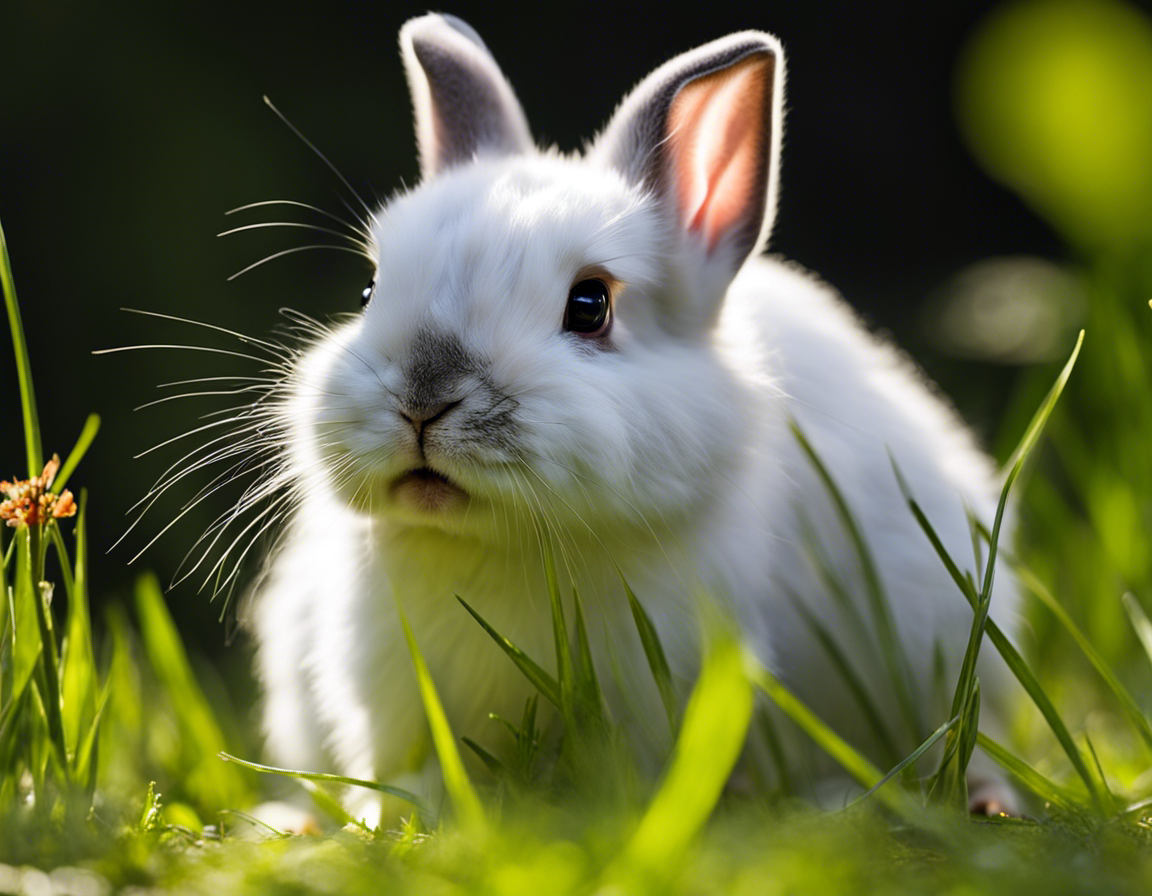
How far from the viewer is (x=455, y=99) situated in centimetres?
261

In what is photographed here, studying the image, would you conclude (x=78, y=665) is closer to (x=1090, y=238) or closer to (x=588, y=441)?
(x=588, y=441)

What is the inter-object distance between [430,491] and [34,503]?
595 millimetres

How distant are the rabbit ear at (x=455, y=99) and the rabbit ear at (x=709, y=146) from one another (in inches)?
12.2

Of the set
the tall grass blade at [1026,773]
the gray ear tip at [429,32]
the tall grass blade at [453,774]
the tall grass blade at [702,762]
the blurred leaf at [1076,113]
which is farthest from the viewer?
the blurred leaf at [1076,113]

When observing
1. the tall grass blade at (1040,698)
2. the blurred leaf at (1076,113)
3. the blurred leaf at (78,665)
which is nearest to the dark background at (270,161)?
the blurred leaf at (1076,113)

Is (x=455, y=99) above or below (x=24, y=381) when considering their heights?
above

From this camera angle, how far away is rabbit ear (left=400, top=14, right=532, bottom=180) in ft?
8.45

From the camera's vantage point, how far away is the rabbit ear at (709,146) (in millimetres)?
2324

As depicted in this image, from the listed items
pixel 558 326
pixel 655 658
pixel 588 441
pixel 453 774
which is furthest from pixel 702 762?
pixel 558 326

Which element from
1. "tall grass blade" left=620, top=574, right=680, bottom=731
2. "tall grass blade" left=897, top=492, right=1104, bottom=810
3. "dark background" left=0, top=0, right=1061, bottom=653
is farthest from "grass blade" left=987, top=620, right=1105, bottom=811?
"dark background" left=0, top=0, right=1061, bottom=653

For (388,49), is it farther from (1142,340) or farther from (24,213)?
(1142,340)

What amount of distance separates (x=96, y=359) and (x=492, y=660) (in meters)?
3.56

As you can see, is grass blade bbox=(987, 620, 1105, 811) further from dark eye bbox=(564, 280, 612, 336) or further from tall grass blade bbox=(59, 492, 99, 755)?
tall grass blade bbox=(59, 492, 99, 755)

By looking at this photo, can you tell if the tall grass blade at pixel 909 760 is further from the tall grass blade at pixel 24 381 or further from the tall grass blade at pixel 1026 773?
the tall grass blade at pixel 24 381
